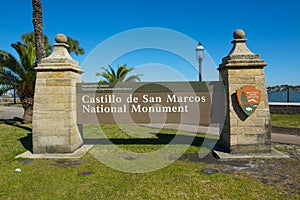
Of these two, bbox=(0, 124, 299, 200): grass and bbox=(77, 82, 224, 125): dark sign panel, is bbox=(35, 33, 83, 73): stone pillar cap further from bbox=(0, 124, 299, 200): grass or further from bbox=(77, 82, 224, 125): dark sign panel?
bbox=(0, 124, 299, 200): grass

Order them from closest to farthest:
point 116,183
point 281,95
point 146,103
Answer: point 116,183, point 146,103, point 281,95

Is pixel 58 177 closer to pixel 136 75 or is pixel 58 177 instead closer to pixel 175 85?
pixel 175 85

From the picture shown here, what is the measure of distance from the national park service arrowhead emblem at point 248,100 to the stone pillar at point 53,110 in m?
4.20

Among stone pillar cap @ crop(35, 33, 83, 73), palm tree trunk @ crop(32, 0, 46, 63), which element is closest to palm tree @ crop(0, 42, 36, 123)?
palm tree trunk @ crop(32, 0, 46, 63)

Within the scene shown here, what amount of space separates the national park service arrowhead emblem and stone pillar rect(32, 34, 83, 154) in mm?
4202

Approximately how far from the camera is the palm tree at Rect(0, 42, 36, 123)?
11.9 m

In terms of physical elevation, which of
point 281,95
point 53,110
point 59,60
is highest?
point 281,95

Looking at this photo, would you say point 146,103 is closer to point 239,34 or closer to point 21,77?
point 239,34

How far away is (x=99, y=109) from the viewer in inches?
236

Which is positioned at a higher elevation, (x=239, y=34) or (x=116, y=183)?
(x=239, y=34)

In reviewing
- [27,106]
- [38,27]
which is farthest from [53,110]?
[27,106]

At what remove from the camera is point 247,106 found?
5371 millimetres

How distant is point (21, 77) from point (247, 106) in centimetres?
1147

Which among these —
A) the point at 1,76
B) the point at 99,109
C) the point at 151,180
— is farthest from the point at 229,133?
the point at 1,76
